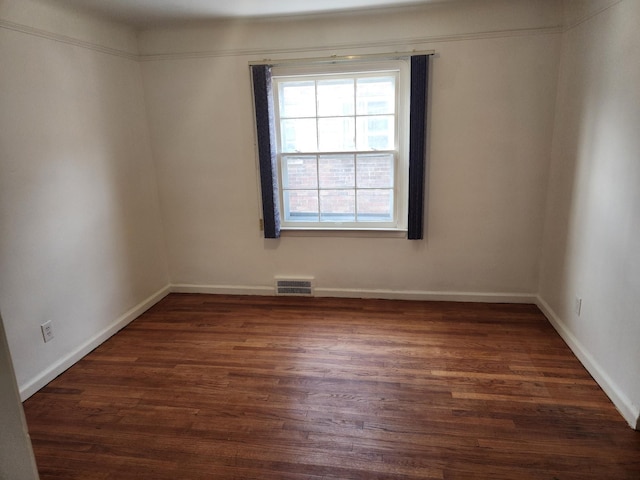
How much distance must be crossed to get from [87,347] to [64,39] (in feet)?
7.03

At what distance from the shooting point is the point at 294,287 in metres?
3.81

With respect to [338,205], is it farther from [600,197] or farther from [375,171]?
[600,197]

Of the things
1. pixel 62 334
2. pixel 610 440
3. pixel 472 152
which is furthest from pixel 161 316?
pixel 610 440

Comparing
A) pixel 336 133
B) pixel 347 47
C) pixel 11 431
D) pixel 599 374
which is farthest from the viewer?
pixel 336 133

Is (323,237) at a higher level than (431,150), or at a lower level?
lower

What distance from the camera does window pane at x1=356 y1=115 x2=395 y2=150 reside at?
A: 336cm

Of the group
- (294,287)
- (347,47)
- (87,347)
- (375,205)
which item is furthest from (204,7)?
(87,347)

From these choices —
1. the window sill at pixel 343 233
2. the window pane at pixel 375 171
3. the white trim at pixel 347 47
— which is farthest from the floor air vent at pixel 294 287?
the white trim at pixel 347 47

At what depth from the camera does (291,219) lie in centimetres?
375

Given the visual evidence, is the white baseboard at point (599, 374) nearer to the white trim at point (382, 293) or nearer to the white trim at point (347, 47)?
the white trim at point (382, 293)

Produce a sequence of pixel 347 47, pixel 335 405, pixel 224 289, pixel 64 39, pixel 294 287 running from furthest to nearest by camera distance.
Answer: pixel 224 289 → pixel 294 287 → pixel 347 47 → pixel 64 39 → pixel 335 405

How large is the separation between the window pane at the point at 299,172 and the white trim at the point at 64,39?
155cm

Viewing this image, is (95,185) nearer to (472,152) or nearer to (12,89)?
(12,89)

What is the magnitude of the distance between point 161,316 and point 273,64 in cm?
235
